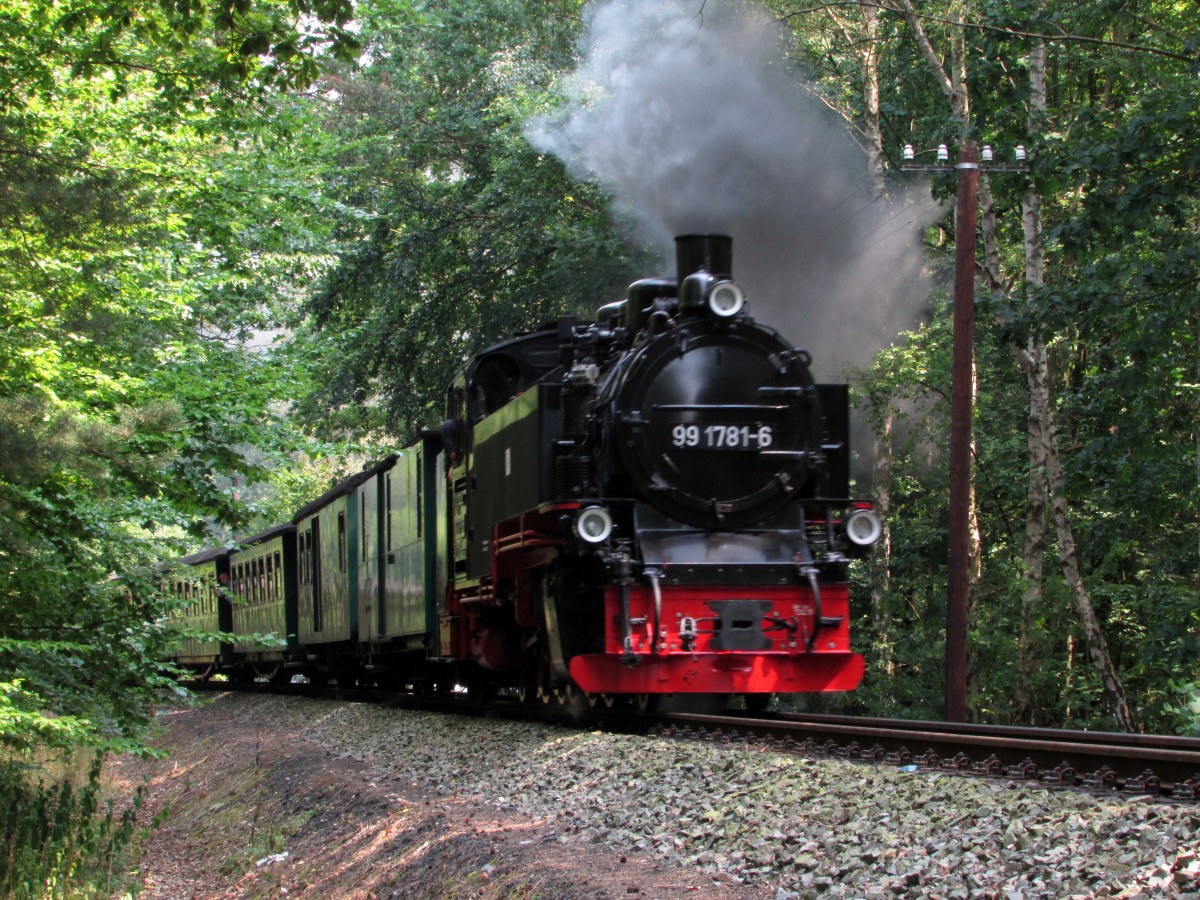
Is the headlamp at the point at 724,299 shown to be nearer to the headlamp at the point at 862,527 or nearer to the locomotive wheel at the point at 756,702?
the headlamp at the point at 862,527

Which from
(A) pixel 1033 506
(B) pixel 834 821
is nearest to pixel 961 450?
(A) pixel 1033 506

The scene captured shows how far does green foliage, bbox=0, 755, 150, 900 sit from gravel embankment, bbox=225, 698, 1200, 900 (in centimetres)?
190

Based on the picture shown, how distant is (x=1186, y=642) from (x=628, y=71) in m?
7.62

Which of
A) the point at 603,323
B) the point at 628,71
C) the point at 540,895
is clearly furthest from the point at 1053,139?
the point at 540,895

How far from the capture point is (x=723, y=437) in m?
9.52

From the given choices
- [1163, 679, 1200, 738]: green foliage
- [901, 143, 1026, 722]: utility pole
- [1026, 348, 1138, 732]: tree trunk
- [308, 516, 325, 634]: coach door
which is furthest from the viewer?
[308, 516, 325, 634]: coach door

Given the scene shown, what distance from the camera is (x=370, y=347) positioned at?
79.9ft

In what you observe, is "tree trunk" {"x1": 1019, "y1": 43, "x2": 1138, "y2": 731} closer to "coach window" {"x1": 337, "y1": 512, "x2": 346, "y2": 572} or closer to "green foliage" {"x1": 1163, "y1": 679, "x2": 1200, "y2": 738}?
"green foliage" {"x1": 1163, "y1": 679, "x2": 1200, "y2": 738}

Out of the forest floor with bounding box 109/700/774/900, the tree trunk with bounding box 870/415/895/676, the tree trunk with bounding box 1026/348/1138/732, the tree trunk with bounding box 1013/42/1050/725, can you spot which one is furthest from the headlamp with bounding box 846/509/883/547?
the tree trunk with bounding box 870/415/895/676

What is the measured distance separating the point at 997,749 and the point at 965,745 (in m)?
0.22

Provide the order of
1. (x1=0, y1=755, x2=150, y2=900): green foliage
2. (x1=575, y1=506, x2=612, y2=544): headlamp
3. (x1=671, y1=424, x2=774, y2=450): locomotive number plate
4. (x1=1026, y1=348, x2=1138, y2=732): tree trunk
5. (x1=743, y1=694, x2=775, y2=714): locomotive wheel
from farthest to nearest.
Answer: (x1=1026, y1=348, x2=1138, y2=732): tree trunk < (x1=743, y1=694, x2=775, y2=714): locomotive wheel < (x1=671, y1=424, x2=774, y2=450): locomotive number plate < (x1=575, y1=506, x2=612, y2=544): headlamp < (x1=0, y1=755, x2=150, y2=900): green foliage

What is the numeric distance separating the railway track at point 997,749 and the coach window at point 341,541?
9.23m

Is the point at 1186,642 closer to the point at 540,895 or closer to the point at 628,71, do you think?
the point at 628,71

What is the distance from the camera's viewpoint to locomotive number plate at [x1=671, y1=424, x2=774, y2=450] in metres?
→ 9.44
